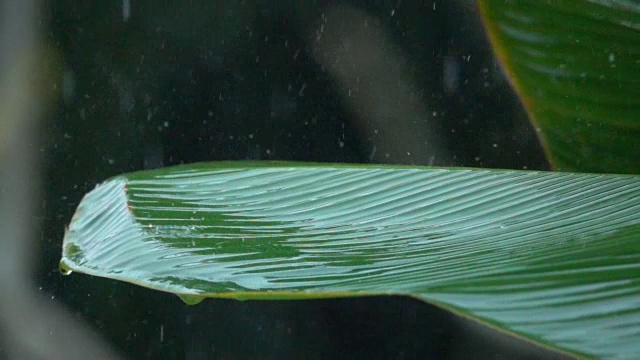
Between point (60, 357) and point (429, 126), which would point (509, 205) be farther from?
point (60, 357)

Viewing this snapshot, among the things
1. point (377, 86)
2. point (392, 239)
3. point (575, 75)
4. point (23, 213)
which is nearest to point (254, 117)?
point (377, 86)

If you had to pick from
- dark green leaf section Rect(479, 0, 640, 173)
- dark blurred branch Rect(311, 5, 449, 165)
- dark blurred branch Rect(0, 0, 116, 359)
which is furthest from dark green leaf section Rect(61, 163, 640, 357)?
dark blurred branch Rect(0, 0, 116, 359)

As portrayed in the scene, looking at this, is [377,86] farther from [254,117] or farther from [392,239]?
[392,239]

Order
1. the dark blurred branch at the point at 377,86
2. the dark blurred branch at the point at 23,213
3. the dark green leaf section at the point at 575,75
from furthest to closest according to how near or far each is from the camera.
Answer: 1. the dark blurred branch at the point at 23,213
2. the dark blurred branch at the point at 377,86
3. the dark green leaf section at the point at 575,75

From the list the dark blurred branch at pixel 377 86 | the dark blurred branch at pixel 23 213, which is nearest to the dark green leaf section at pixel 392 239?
the dark blurred branch at pixel 377 86

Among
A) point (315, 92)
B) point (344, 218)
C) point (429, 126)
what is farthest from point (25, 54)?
point (344, 218)

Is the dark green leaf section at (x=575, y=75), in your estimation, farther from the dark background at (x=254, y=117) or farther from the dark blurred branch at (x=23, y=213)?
the dark blurred branch at (x=23, y=213)
